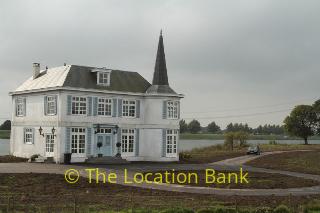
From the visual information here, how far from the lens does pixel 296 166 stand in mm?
41938

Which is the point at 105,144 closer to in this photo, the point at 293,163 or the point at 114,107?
the point at 114,107

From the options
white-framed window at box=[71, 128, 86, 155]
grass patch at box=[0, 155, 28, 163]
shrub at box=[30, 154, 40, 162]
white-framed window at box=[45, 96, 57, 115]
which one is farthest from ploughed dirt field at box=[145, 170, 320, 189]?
grass patch at box=[0, 155, 28, 163]

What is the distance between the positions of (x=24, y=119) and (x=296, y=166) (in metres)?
24.8

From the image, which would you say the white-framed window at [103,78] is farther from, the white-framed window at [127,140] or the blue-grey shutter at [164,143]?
the blue-grey shutter at [164,143]

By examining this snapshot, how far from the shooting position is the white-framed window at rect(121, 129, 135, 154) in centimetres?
4356

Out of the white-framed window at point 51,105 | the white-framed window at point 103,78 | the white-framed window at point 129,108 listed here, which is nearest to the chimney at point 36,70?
the white-framed window at point 51,105

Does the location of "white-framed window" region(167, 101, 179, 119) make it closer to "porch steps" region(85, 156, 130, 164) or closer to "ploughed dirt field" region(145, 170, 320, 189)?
"porch steps" region(85, 156, 130, 164)

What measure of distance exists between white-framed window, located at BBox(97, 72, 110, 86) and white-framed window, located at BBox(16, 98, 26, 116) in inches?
306

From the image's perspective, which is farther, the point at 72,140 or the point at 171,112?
the point at 171,112

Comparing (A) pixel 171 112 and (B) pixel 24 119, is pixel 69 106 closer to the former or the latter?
(B) pixel 24 119

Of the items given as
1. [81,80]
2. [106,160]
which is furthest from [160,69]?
[106,160]

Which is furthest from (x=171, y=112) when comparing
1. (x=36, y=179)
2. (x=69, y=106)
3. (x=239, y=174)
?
(x=36, y=179)

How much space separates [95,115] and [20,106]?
8922 millimetres

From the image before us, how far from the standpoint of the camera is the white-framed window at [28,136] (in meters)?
43.1
